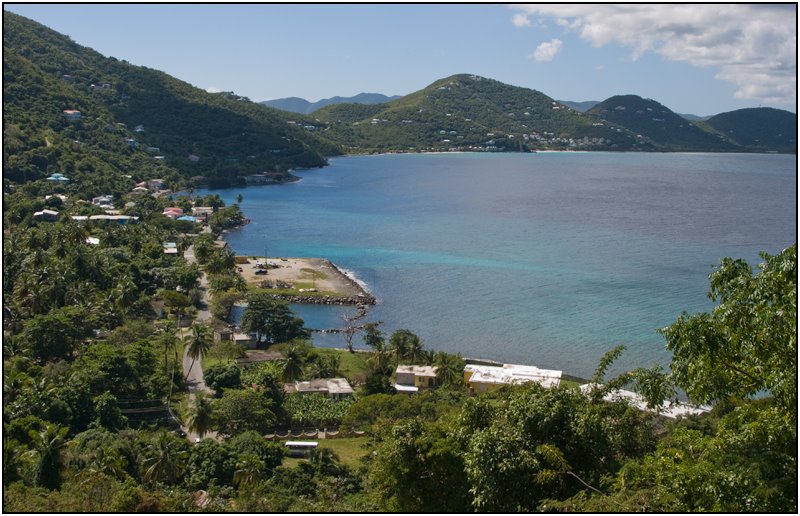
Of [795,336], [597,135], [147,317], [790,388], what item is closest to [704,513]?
[790,388]

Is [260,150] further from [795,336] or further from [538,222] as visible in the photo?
[795,336]

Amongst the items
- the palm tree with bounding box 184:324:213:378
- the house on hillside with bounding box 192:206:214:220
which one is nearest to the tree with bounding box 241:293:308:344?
the palm tree with bounding box 184:324:213:378

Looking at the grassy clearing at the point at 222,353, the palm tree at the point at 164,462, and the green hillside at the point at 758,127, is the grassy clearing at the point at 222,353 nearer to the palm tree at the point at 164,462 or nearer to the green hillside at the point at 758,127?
the palm tree at the point at 164,462

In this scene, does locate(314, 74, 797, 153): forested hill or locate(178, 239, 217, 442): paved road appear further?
locate(314, 74, 797, 153): forested hill

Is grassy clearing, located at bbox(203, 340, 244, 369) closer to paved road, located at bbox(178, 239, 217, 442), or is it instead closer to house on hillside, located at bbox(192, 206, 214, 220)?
paved road, located at bbox(178, 239, 217, 442)

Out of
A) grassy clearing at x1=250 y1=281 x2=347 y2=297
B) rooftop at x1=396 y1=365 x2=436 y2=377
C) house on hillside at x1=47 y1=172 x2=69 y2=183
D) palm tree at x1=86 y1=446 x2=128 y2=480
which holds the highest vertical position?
house on hillside at x1=47 y1=172 x2=69 y2=183

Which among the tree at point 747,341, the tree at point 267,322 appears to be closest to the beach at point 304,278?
the tree at point 267,322
